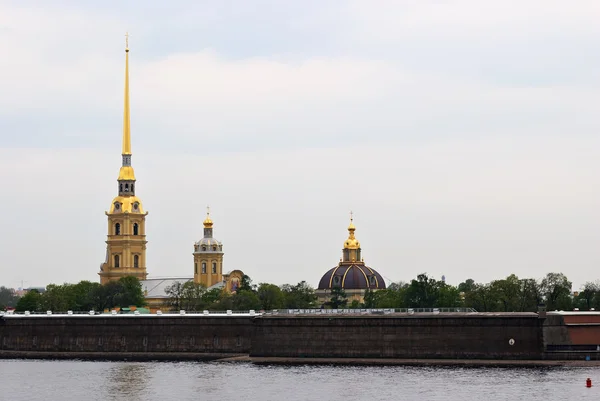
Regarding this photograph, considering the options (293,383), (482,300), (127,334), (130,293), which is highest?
(130,293)

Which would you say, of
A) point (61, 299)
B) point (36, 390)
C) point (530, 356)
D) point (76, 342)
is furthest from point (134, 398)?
point (61, 299)

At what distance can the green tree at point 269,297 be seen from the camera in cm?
17500

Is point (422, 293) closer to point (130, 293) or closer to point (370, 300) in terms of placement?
point (370, 300)

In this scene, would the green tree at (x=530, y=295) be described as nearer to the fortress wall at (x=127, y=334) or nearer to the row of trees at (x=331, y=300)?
the row of trees at (x=331, y=300)

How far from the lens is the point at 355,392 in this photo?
77.2 metres

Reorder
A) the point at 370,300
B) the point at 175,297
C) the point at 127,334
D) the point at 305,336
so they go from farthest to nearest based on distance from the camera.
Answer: the point at 175,297
the point at 370,300
the point at 127,334
the point at 305,336

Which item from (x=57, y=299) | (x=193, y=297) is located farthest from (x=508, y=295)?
(x=57, y=299)

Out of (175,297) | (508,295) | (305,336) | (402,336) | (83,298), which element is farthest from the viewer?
(175,297)

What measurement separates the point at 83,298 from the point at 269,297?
25.1m

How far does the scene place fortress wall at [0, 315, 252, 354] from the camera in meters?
110

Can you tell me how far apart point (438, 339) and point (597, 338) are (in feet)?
36.4

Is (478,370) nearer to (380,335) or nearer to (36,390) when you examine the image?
(380,335)

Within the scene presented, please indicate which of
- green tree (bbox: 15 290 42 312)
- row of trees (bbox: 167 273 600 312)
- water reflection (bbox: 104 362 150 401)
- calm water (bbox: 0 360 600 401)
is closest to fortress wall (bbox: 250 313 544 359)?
calm water (bbox: 0 360 600 401)

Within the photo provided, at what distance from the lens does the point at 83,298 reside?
183125 mm
